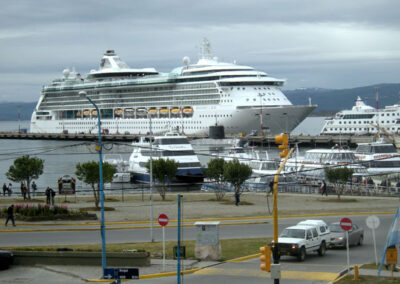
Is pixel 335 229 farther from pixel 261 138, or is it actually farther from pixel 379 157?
pixel 261 138

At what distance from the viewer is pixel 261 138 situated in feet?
323

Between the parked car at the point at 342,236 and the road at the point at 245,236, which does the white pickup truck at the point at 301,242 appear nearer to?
the road at the point at 245,236

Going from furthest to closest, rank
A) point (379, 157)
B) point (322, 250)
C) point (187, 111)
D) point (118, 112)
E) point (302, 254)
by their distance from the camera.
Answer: point (118, 112)
point (187, 111)
point (379, 157)
point (322, 250)
point (302, 254)

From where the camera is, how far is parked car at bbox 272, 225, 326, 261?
2061cm

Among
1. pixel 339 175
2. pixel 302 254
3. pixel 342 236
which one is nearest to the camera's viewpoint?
pixel 302 254

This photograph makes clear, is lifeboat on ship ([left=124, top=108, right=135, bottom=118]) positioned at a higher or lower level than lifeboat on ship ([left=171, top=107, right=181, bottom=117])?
higher

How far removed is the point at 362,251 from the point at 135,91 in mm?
103443

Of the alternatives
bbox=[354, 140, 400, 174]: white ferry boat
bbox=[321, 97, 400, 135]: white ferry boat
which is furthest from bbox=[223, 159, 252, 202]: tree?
bbox=[321, 97, 400, 135]: white ferry boat

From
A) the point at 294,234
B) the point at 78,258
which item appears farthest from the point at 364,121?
the point at 78,258

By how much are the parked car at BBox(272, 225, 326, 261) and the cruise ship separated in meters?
77.0

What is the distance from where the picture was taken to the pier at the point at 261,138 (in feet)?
324

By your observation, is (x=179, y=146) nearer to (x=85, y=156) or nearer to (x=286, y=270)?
(x=286, y=270)

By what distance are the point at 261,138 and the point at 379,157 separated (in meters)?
43.9

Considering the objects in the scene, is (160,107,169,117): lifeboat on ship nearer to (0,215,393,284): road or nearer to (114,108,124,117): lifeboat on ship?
(114,108,124,117): lifeboat on ship
